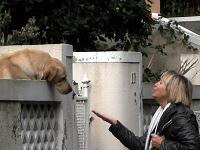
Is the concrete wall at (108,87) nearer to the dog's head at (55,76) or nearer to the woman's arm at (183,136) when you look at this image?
the dog's head at (55,76)

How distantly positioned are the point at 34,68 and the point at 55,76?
23 centimetres

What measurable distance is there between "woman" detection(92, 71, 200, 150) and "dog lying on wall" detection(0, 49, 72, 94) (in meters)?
1.58

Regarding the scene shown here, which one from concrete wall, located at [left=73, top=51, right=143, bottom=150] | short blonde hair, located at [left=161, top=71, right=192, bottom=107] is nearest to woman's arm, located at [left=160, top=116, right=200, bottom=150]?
short blonde hair, located at [left=161, top=71, right=192, bottom=107]

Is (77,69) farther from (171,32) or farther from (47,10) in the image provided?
(171,32)

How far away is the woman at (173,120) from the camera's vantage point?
5.18 m

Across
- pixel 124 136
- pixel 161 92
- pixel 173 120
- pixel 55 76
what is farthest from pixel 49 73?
pixel 173 120

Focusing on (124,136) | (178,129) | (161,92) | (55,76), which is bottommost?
(124,136)

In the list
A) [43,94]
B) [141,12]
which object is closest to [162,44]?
[141,12]

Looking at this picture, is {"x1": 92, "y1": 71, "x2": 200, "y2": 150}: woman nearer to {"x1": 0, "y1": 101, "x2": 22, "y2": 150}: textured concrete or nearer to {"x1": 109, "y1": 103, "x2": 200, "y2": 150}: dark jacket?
{"x1": 109, "y1": 103, "x2": 200, "y2": 150}: dark jacket

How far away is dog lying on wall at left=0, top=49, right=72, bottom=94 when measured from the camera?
6875 mm

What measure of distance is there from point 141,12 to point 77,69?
287 centimetres

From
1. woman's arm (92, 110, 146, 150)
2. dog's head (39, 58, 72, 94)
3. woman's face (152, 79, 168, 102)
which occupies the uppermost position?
dog's head (39, 58, 72, 94)

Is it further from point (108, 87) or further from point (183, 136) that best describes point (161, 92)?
point (108, 87)

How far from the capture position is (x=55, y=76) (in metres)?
6.93
